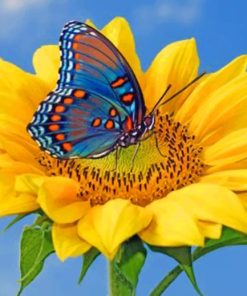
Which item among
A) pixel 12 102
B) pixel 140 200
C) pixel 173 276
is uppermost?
pixel 12 102

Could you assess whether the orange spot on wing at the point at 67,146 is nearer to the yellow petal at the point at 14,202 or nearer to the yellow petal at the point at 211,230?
the yellow petal at the point at 14,202

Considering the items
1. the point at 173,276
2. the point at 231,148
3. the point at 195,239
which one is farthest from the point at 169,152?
the point at 195,239

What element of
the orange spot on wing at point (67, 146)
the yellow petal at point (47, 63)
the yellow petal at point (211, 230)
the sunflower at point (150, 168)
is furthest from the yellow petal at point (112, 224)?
the yellow petal at point (47, 63)

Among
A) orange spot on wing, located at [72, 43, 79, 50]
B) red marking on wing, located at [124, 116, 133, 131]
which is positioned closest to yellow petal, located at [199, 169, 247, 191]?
red marking on wing, located at [124, 116, 133, 131]

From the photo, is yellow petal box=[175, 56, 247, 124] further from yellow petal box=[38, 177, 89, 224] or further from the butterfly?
yellow petal box=[38, 177, 89, 224]

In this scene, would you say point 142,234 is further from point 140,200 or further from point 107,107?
point 107,107

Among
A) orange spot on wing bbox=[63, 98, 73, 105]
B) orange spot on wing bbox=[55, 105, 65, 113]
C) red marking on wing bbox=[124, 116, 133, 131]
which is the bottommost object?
red marking on wing bbox=[124, 116, 133, 131]
